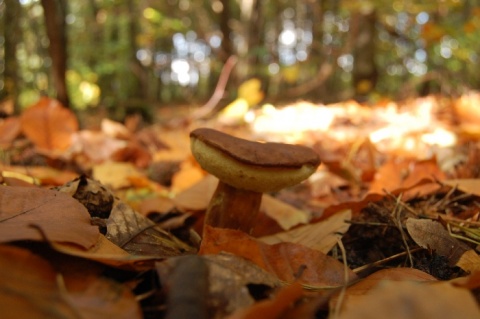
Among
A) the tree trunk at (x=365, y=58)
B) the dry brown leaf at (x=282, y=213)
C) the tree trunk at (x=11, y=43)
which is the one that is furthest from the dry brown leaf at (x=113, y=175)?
the tree trunk at (x=365, y=58)

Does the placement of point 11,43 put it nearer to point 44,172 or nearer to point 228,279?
point 44,172

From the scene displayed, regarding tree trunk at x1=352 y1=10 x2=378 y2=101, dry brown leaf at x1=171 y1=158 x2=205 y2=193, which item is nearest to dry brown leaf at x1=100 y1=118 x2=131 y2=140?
dry brown leaf at x1=171 y1=158 x2=205 y2=193

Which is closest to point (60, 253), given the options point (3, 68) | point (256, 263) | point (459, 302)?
point (256, 263)

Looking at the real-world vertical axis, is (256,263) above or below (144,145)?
above

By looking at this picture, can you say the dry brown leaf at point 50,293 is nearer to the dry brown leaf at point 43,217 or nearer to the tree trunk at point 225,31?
the dry brown leaf at point 43,217

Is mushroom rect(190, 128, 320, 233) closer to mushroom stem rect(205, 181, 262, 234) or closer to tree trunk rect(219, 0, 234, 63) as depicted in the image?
mushroom stem rect(205, 181, 262, 234)

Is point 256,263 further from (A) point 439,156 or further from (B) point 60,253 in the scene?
(A) point 439,156
